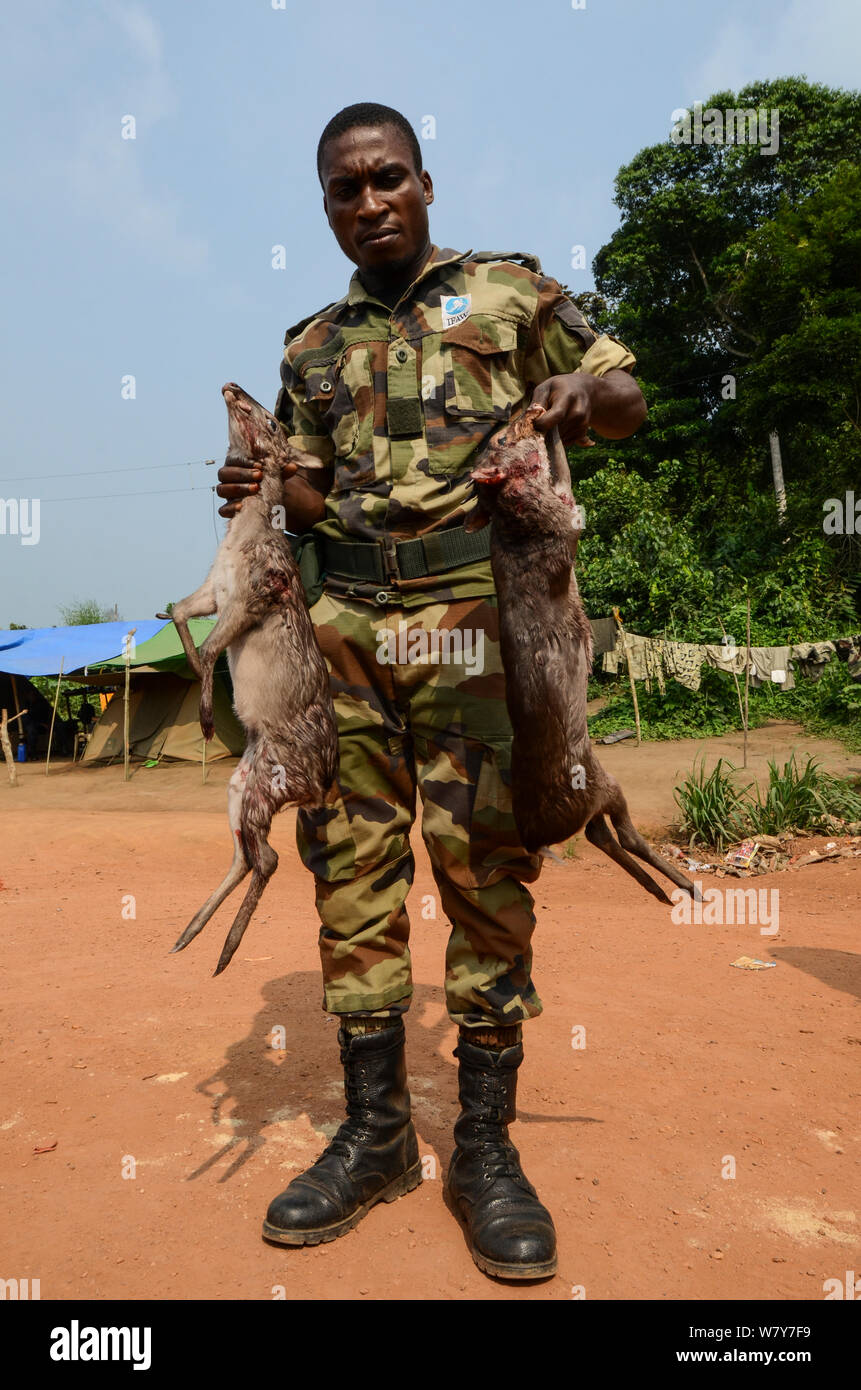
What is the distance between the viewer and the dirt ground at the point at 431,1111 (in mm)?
2357

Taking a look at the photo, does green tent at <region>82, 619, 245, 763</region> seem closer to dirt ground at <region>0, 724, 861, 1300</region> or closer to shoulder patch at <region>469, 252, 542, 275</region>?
dirt ground at <region>0, 724, 861, 1300</region>

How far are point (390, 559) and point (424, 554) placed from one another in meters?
0.10

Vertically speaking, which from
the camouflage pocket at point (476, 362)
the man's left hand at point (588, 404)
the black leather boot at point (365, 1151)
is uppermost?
the camouflage pocket at point (476, 362)

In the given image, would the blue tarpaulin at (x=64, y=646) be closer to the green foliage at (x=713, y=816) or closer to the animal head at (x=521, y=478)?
the green foliage at (x=713, y=816)

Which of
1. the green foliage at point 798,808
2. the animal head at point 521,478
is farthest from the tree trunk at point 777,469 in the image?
the animal head at point 521,478

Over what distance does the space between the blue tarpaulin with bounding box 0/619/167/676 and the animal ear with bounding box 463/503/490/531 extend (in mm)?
16571

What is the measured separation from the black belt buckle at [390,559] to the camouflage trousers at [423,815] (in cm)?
10

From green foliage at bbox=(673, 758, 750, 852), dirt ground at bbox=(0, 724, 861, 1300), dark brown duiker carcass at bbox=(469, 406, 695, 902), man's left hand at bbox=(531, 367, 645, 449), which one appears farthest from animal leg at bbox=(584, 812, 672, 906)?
green foliage at bbox=(673, 758, 750, 852)

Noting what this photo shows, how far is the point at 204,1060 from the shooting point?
3.74 m

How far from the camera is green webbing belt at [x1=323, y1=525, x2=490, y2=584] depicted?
104 inches

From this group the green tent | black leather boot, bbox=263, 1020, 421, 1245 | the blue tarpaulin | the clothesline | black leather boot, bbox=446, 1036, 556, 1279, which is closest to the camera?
black leather boot, bbox=446, 1036, 556, 1279

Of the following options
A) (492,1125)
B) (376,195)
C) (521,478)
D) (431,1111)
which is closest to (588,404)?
(521,478)

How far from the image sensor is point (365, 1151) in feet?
8.79

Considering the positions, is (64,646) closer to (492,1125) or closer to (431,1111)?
(431,1111)
